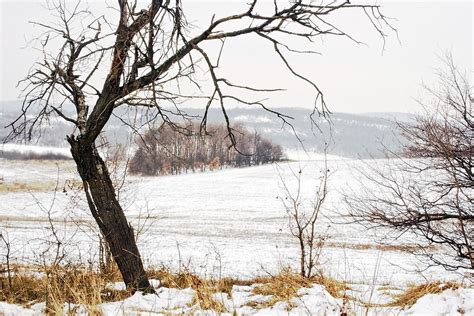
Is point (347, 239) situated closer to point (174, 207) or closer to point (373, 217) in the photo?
point (373, 217)

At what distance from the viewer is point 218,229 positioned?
81.3 feet

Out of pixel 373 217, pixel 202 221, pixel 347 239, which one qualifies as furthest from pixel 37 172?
pixel 373 217

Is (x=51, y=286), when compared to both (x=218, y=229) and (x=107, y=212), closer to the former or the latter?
(x=107, y=212)

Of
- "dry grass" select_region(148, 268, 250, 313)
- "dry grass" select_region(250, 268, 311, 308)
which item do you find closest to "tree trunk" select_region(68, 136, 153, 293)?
"dry grass" select_region(148, 268, 250, 313)

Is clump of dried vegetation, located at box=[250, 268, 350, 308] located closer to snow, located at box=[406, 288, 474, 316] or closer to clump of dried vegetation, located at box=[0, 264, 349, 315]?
clump of dried vegetation, located at box=[0, 264, 349, 315]

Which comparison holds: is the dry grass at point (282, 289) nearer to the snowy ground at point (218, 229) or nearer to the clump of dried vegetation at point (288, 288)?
the clump of dried vegetation at point (288, 288)

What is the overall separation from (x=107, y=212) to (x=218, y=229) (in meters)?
19.5

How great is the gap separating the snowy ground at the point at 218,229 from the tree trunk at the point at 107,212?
0.52m

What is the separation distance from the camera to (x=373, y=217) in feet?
34.8

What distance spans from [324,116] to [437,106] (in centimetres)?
610

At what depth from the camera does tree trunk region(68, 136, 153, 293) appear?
5.50m

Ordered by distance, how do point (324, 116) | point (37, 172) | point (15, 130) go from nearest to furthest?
point (324, 116) < point (15, 130) < point (37, 172)

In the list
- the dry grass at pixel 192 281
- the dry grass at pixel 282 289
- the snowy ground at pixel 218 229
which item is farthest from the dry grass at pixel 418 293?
the dry grass at pixel 192 281

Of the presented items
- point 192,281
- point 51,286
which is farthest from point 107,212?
point 192,281
